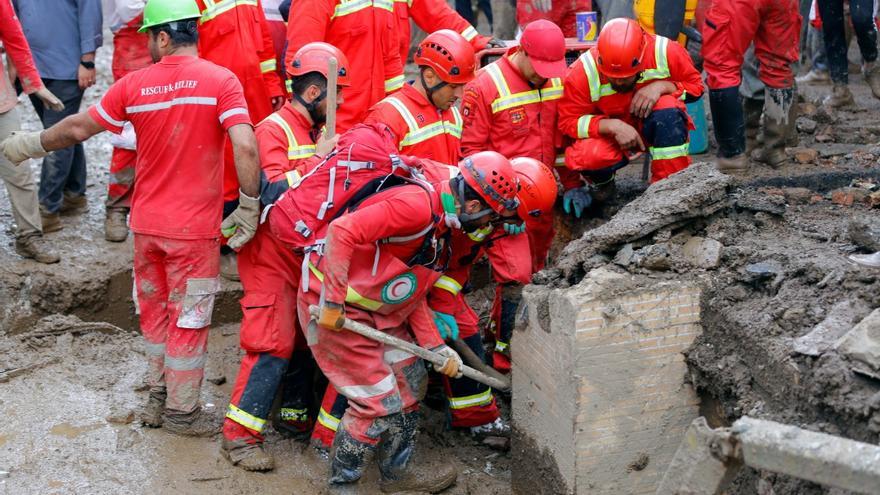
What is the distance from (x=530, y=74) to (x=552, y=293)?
6.93 ft

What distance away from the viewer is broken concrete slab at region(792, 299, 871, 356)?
386 centimetres

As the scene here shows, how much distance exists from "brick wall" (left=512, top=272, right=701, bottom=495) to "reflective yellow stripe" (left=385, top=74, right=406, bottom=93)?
2.58 m

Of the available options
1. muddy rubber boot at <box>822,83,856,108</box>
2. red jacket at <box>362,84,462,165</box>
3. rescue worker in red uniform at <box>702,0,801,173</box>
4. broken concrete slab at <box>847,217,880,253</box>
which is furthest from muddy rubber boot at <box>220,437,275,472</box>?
muddy rubber boot at <box>822,83,856,108</box>

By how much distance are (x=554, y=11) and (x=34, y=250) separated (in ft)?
15.3

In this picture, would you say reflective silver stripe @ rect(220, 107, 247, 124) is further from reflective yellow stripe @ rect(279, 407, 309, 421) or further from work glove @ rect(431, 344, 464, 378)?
reflective yellow stripe @ rect(279, 407, 309, 421)

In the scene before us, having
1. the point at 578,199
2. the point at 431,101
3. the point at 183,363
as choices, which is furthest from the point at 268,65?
the point at 183,363

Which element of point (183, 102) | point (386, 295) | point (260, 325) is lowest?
point (260, 325)

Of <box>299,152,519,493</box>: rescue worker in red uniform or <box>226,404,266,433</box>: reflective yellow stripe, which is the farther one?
<box>226,404,266,433</box>: reflective yellow stripe

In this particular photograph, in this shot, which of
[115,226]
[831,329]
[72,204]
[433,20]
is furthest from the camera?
[72,204]

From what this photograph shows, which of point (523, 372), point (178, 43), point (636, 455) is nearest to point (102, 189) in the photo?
point (178, 43)

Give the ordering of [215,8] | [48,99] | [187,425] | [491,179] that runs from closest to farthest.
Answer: [491,179] < [187,425] < [215,8] < [48,99]

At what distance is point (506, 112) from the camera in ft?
20.7

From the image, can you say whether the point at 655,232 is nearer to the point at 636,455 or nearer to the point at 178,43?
the point at 636,455

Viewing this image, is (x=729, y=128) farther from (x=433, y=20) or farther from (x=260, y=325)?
(x=260, y=325)
